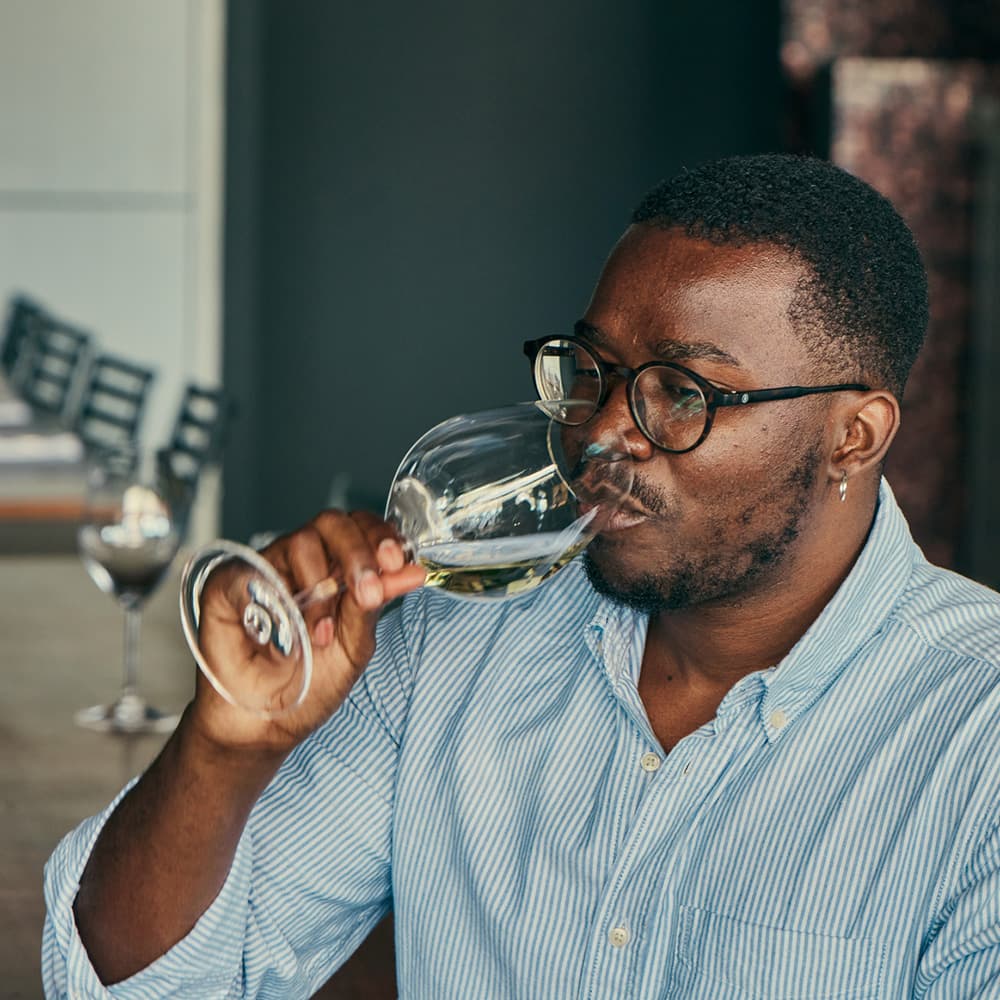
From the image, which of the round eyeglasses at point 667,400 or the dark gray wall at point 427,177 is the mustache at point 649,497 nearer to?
the round eyeglasses at point 667,400

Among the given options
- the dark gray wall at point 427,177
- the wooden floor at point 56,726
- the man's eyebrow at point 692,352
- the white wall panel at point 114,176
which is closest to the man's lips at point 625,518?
the man's eyebrow at point 692,352

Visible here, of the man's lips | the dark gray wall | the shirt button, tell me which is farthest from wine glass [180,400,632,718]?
the dark gray wall

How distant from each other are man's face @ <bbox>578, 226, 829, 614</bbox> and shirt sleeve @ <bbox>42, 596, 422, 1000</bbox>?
293mm

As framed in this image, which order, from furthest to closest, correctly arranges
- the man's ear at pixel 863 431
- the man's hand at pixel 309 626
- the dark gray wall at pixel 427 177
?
the dark gray wall at pixel 427 177, the man's ear at pixel 863 431, the man's hand at pixel 309 626

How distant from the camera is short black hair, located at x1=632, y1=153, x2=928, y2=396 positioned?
1.16 metres

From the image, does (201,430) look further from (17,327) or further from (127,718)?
(17,327)

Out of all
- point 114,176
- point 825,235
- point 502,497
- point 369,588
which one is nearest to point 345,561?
point 369,588

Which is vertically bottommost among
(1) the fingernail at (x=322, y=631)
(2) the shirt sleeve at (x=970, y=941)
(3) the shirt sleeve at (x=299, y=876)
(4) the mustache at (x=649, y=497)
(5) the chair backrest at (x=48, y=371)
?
(5) the chair backrest at (x=48, y=371)

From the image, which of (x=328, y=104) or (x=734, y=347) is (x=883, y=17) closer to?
(x=328, y=104)

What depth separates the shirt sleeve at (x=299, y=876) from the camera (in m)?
1.16

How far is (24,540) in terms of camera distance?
301 cm

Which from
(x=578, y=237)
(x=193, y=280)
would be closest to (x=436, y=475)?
(x=578, y=237)

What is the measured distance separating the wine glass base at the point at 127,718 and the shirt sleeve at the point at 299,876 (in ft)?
1.99

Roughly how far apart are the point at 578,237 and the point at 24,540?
115 inches
